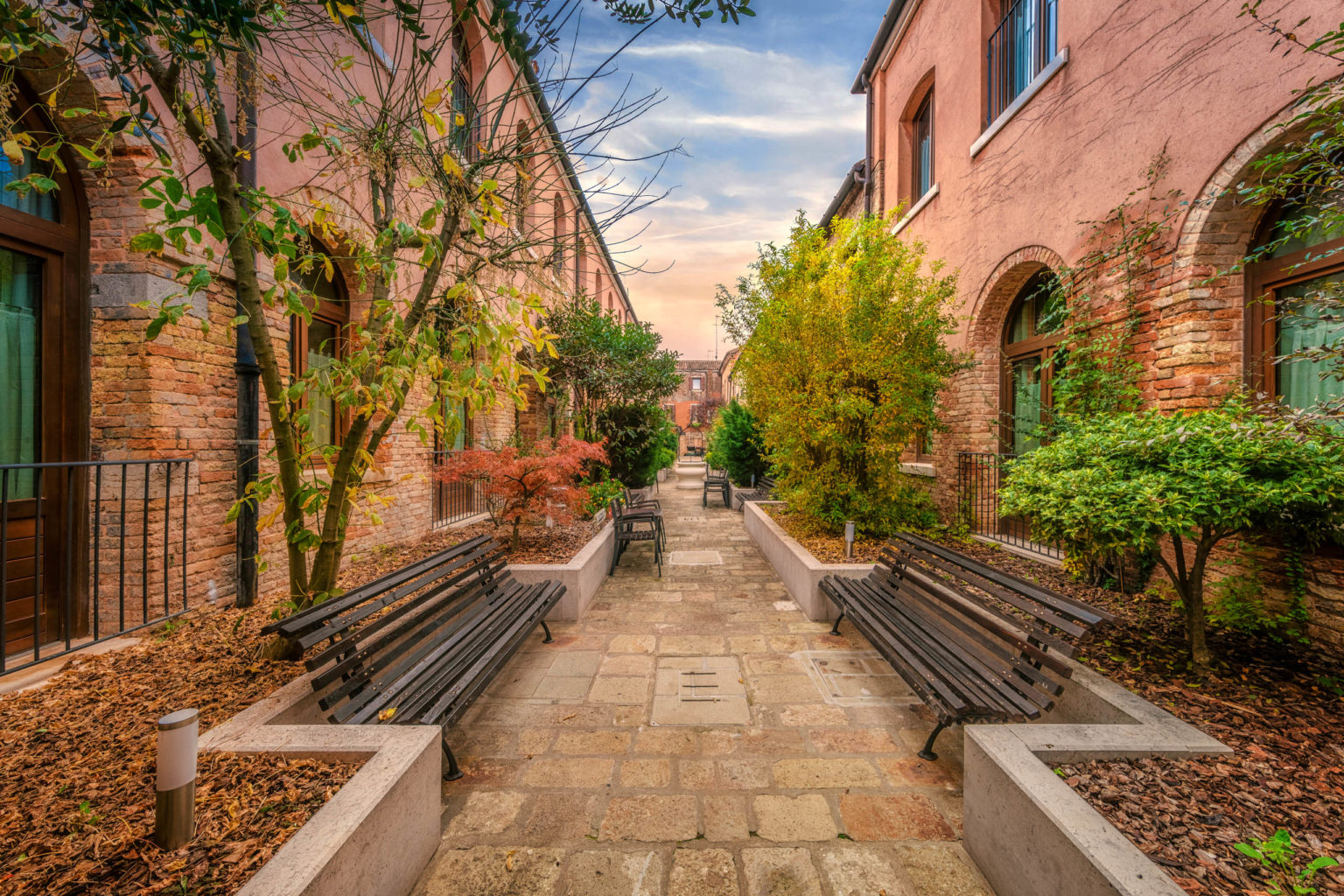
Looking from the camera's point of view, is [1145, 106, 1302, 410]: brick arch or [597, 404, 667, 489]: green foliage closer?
[1145, 106, 1302, 410]: brick arch

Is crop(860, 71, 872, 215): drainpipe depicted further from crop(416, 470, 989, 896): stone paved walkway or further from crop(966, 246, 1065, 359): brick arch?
crop(416, 470, 989, 896): stone paved walkway

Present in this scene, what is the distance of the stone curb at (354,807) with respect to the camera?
146 cm

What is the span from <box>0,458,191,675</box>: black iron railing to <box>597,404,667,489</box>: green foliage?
24.0 feet

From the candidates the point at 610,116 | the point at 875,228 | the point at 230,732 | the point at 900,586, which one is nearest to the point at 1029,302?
the point at 875,228

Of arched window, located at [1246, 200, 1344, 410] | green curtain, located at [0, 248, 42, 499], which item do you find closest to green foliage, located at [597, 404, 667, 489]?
green curtain, located at [0, 248, 42, 499]

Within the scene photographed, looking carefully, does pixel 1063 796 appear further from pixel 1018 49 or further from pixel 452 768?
pixel 1018 49

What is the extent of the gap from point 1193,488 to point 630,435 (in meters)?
8.90

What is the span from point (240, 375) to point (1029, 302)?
8.70 meters

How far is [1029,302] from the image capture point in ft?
21.8

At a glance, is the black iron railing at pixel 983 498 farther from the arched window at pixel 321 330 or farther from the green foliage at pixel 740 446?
the arched window at pixel 321 330

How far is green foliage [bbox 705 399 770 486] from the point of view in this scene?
1254cm

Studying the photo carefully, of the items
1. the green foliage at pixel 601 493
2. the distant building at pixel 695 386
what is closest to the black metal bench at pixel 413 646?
the green foliage at pixel 601 493

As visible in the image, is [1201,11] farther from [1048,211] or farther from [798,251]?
[798,251]

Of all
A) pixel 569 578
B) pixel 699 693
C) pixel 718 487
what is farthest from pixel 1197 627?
pixel 718 487
